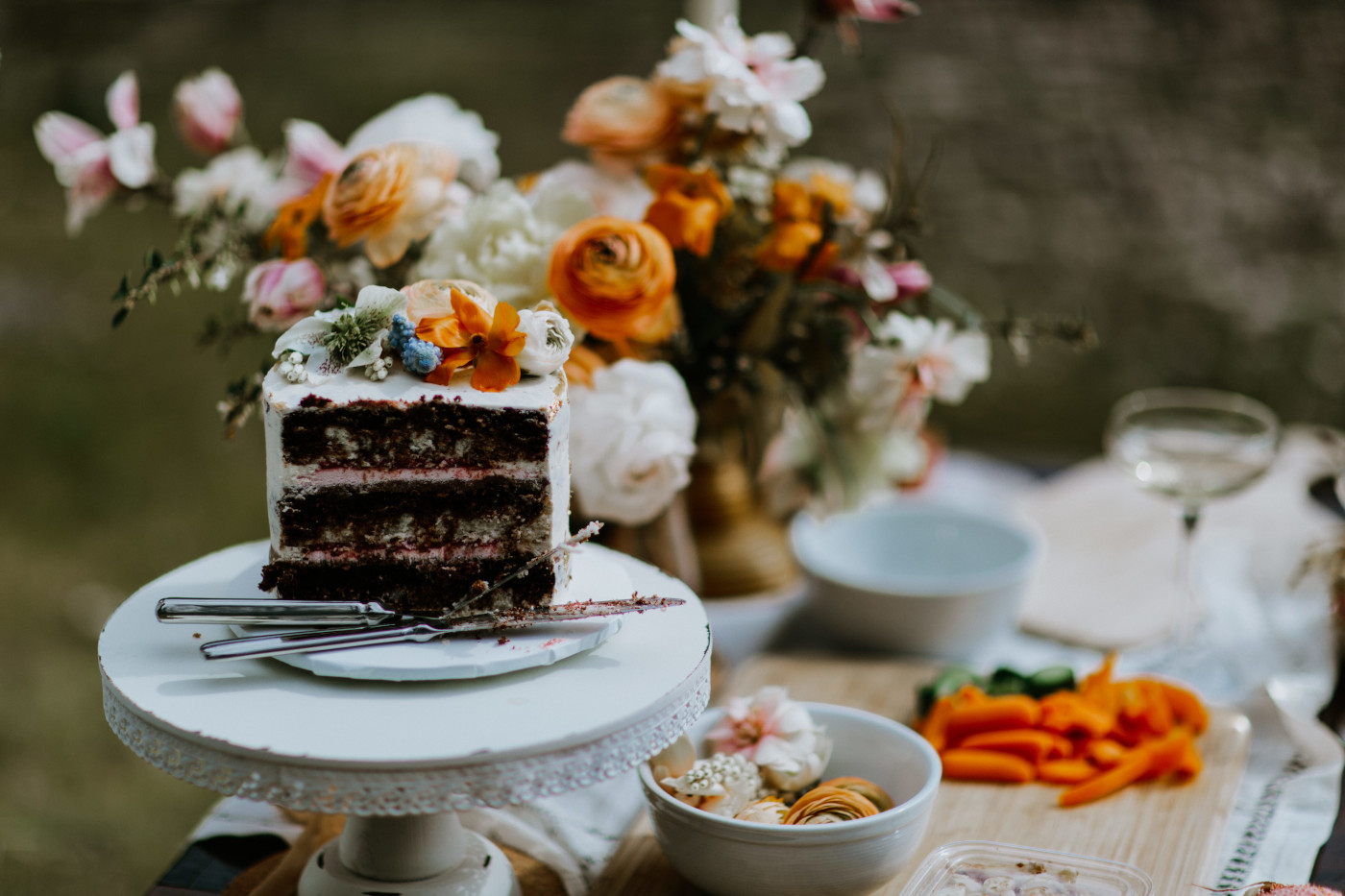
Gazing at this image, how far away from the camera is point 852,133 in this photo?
17.9ft

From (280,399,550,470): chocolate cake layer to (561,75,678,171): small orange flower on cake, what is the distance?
0.54 m

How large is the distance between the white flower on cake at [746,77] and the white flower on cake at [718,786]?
0.70 meters

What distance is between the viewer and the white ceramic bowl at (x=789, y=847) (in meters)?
1.03

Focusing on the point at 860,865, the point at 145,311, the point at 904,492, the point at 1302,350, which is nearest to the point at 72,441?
the point at 145,311

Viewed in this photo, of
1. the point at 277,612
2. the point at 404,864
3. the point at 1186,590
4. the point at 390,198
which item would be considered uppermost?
the point at 390,198

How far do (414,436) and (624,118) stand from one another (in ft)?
1.91

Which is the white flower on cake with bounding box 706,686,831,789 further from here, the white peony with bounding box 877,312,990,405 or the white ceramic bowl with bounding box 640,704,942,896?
the white peony with bounding box 877,312,990,405

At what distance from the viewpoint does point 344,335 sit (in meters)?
1.03

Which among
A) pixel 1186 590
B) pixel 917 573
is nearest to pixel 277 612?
pixel 917 573

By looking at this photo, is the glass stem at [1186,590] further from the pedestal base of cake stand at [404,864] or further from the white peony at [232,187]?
the white peony at [232,187]

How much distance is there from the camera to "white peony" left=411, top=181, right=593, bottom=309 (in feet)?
4.19

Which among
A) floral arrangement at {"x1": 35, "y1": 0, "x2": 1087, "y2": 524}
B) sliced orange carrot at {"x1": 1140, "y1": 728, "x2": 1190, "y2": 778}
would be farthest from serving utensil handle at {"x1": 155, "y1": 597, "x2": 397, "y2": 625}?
sliced orange carrot at {"x1": 1140, "y1": 728, "x2": 1190, "y2": 778}

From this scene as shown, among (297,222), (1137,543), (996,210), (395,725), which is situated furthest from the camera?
(996,210)

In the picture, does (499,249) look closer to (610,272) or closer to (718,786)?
(610,272)
